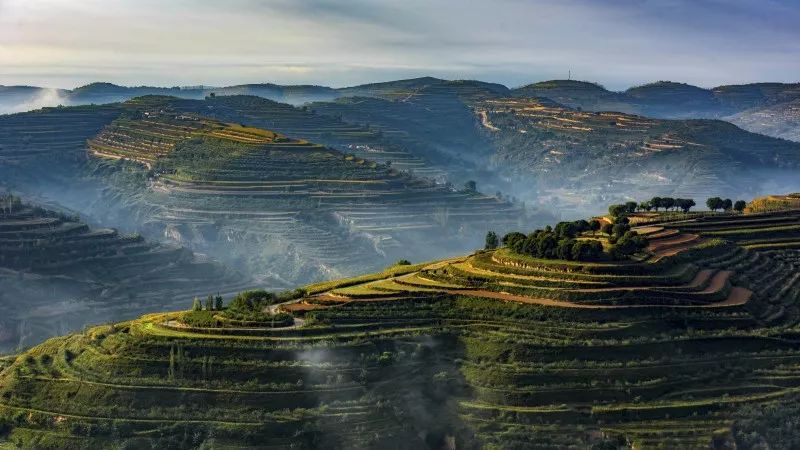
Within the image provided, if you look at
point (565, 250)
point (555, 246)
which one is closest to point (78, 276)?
point (555, 246)

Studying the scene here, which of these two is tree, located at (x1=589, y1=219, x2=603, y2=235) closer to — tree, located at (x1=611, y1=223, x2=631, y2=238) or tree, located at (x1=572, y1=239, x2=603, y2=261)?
tree, located at (x1=611, y1=223, x2=631, y2=238)

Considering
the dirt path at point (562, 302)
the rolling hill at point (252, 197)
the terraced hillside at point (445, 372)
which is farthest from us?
the rolling hill at point (252, 197)

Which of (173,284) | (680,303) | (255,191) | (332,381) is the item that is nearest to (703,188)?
(255,191)

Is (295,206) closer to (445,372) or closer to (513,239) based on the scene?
(513,239)

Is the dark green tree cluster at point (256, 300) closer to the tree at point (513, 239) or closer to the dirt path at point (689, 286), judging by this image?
the tree at point (513, 239)

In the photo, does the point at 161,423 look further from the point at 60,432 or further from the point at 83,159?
the point at 83,159

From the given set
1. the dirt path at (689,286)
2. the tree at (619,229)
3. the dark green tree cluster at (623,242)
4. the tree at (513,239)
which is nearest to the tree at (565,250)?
the dark green tree cluster at (623,242)

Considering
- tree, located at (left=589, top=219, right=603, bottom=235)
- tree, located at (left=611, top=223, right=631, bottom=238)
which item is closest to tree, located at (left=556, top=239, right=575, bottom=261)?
tree, located at (left=611, top=223, right=631, bottom=238)
